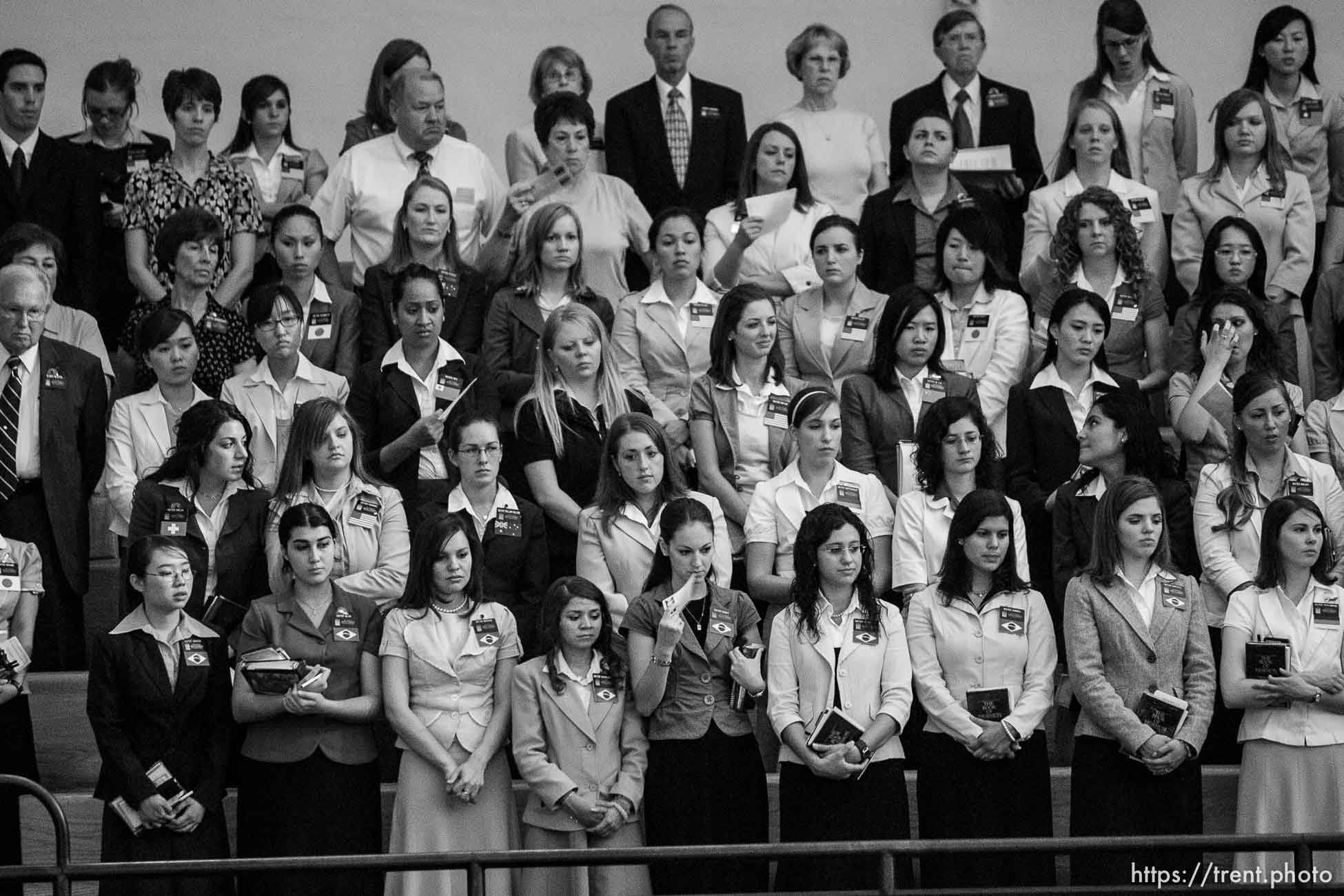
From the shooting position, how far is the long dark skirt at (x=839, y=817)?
5773 millimetres

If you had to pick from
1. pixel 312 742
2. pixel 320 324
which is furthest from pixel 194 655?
pixel 320 324

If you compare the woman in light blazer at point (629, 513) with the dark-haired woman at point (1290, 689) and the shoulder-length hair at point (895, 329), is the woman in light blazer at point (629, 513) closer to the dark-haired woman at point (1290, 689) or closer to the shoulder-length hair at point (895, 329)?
the shoulder-length hair at point (895, 329)

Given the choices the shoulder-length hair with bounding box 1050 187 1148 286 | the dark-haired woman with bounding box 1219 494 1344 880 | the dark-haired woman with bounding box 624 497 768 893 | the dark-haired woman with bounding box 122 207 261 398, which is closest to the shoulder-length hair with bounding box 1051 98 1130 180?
the shoulder-length hair with bounding box 1050 187 1148 286

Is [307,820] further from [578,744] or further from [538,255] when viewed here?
[538,255]

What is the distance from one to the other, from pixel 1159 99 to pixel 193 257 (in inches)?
168

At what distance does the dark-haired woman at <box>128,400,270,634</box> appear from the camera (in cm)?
629

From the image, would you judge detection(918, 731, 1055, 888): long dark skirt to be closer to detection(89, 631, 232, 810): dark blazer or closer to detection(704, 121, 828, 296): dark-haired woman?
detection(89, 631, 232, 810): dark blazer

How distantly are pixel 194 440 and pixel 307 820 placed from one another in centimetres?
137

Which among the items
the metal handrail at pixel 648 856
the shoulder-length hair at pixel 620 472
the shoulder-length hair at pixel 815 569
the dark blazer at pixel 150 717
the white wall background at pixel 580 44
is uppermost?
the white wall background at pixel 580 44

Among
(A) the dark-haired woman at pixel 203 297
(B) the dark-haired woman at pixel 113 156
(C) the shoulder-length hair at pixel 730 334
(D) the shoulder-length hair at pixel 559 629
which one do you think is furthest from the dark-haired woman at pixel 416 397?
(B) the dark-haired woman at pixel 113 156

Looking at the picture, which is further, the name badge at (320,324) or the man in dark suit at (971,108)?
the man in dark suit at (971,108)

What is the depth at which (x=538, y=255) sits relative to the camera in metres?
7.51

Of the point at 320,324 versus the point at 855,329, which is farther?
the point at 320,324

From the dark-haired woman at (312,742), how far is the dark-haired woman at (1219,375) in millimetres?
2994
